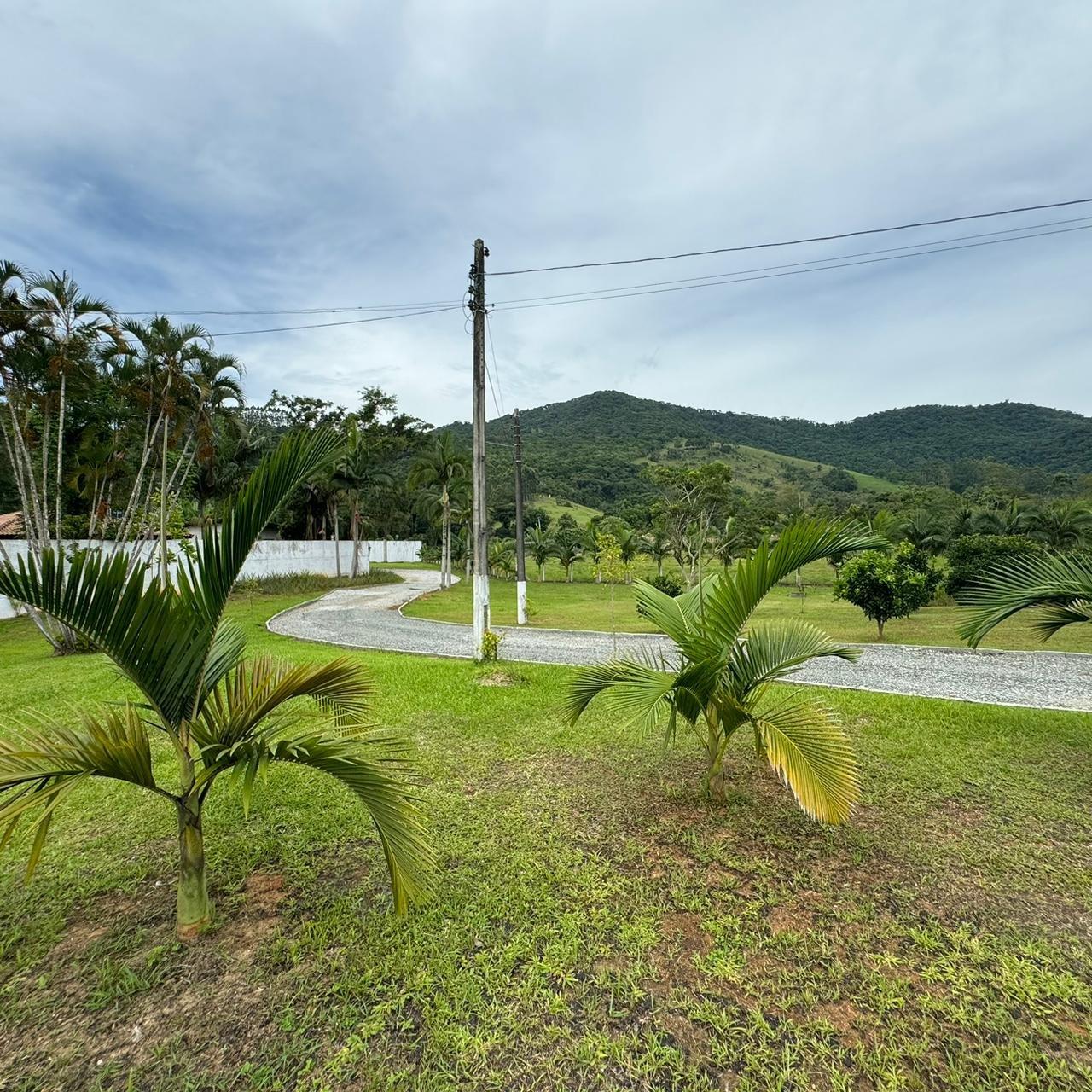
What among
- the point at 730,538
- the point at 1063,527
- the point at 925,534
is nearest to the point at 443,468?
the point at 730,538

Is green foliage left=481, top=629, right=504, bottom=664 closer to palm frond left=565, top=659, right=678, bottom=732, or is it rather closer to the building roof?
palm frond left=565, top=659, right=678, bottom=732

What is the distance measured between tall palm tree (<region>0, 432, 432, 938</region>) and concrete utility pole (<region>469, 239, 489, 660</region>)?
635 cm

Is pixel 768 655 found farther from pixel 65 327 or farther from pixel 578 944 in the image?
pixel 65 327

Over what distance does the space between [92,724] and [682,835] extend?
3326 mm

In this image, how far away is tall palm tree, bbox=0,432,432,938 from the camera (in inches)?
85.6

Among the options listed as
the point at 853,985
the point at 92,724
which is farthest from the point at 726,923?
the point at 92,724

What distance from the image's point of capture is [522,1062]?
6.76ft

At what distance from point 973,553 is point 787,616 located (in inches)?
259

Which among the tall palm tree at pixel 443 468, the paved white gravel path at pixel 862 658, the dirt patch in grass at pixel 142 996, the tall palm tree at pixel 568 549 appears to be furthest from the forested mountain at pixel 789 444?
the dirt patch in grass at pixel 142 996

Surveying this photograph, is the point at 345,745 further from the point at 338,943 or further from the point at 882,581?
the point at 882,581

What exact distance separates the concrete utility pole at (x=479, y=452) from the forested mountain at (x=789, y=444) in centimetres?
4464

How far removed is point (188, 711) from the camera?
2648mm

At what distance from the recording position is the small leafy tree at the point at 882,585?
11.5m

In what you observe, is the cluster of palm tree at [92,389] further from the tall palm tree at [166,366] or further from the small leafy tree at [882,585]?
the small leafy tree at [882,585]
